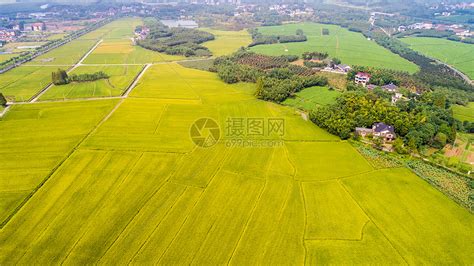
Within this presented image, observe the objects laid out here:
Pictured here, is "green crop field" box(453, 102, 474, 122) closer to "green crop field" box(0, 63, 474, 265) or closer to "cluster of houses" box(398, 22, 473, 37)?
"green crop field" box(0, 63, 474, 265)

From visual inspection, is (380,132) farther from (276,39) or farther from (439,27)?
(439,27)

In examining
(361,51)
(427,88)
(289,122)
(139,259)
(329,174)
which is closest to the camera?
(139,259)

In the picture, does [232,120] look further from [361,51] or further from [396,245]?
[361,51]

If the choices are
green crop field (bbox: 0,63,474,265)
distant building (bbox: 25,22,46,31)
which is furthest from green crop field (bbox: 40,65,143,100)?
distant building (bbox: 25,22,46,31)

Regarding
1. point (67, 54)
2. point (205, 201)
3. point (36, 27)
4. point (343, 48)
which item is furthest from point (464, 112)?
point (36, 27)

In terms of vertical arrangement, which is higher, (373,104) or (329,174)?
(373,104)

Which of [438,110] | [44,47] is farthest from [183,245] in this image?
[44,47]

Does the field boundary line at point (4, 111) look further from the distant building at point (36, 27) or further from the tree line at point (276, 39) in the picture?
the distant building at point (36, 27)
